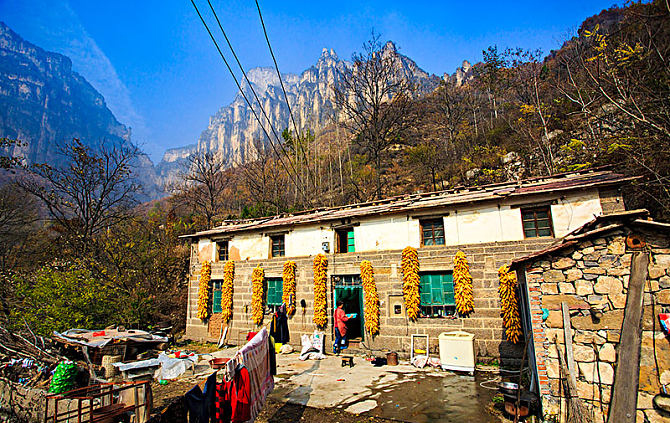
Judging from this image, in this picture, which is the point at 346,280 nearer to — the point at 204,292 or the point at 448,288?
the point at 448,288

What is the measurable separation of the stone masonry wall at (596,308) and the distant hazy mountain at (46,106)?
366 feet

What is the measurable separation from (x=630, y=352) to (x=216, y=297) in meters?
15.9

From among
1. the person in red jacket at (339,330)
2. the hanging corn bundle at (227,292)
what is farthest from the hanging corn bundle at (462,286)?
the hanging corn bundle at (227,292)

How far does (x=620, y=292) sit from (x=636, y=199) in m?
11.7

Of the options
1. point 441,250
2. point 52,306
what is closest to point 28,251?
point 52,306

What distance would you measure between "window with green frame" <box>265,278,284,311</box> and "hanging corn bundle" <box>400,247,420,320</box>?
5804 millimetres

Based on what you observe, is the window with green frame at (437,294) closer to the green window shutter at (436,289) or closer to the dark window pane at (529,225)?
the green window shutter at (436,289)

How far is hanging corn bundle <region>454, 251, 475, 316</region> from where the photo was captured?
1055 cm

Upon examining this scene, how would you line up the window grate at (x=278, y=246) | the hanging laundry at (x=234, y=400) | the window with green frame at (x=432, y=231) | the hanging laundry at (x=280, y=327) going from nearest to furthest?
the hanging laundry at (x=234, y=400), the window with green frame at (x=432, y=231), the hanging laundry at (x=280, y=327), the window grate at (x=278, y=246)

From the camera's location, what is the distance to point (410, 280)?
11531 mm

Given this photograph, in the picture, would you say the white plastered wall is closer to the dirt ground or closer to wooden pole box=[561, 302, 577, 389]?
the dirt ground

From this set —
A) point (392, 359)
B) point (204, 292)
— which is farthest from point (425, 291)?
point (204, 292)

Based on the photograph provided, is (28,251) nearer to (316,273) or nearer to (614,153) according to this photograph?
(316,273)

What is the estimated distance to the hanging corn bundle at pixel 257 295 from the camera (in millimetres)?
14820
